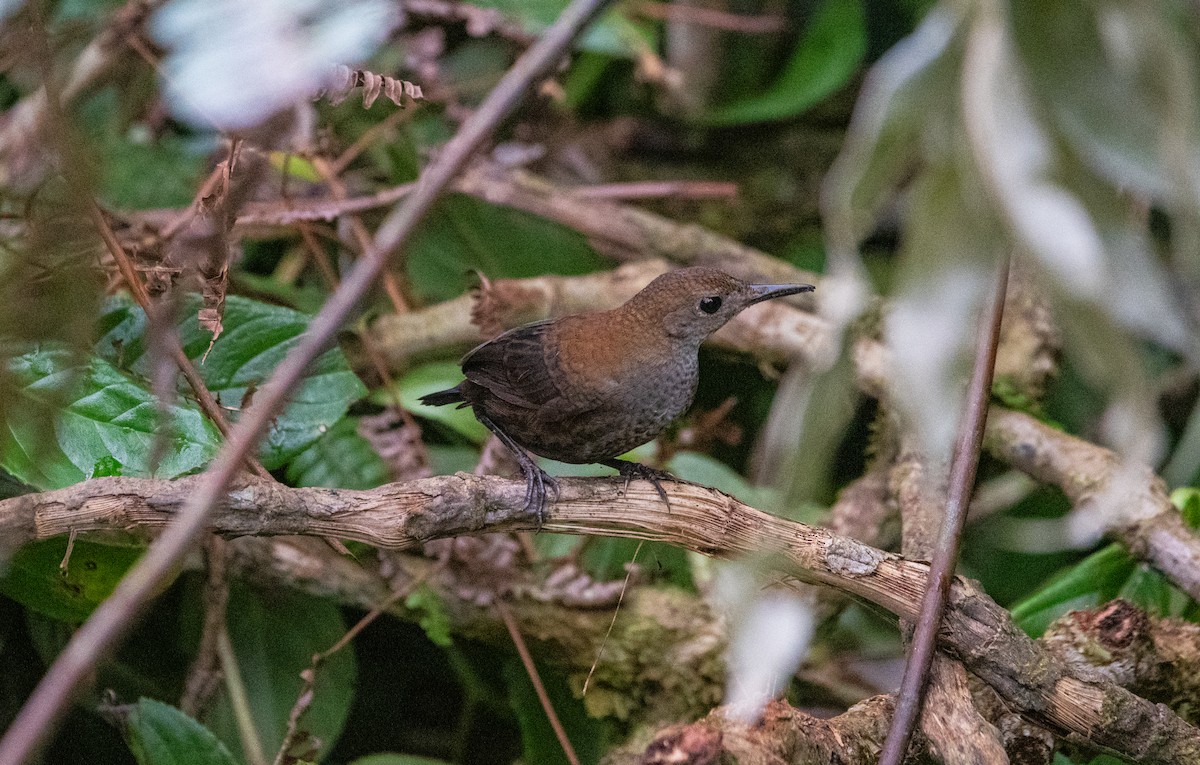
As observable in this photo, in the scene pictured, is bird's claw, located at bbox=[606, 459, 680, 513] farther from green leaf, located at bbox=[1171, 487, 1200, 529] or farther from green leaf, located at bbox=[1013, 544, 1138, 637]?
green leaf, located at bbox=[1171, 487, 1200, 529]

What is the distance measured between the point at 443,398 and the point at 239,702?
836mm

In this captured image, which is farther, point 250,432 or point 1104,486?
point 1104,486

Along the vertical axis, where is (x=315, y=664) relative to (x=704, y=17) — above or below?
below

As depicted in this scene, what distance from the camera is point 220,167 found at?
1780 mm

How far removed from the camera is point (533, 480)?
178cm

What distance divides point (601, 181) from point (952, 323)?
3.24 m

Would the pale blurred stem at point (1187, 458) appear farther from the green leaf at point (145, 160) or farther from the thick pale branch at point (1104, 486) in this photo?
the green leaf at point (145, 160)

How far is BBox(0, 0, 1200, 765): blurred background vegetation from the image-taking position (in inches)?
30.5

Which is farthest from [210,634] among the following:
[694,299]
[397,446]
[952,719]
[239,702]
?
[952,719]

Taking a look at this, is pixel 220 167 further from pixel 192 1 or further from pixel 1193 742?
pixel 1193 742

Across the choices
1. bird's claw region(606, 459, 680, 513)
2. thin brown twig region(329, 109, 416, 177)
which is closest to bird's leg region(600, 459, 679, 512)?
bird's claw region(606, 459, 680, 513)

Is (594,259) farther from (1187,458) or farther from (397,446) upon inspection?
(1187,458)

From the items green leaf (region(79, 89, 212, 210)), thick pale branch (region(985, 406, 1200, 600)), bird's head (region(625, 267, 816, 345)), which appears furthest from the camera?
green leaf (region(79, 89, 212, 210))

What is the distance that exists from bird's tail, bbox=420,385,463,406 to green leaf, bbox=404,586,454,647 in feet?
1.43
